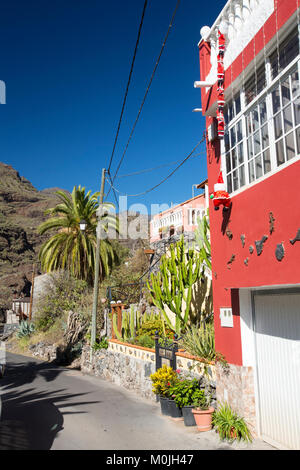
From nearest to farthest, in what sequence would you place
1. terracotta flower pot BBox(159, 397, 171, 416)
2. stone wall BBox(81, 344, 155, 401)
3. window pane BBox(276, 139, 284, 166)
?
window pane BBox(276, 139, 284, 166) → terracotta flower pot BBox(159, 397, 171, 416) → stone wall BBox(81, 344, 155, 401)

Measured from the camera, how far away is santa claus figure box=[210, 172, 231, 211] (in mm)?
6711

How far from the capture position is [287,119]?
5.23 metres

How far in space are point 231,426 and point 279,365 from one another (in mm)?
1443

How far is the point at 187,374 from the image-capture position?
8.43m

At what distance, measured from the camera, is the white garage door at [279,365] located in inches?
219

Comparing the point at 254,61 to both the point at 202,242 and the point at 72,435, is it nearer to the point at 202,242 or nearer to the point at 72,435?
the point at 202,242

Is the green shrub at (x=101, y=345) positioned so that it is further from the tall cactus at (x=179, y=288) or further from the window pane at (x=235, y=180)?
the window pane at (x=235, y=180)

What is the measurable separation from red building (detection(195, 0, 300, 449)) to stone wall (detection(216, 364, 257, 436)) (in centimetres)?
2

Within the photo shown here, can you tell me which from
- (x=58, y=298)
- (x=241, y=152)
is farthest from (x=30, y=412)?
(x=58, y=298)

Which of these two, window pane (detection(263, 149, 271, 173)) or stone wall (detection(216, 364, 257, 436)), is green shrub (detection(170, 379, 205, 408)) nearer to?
stone wall (detection(216, 364, 257, 436))

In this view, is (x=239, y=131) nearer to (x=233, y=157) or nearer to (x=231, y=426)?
(x=233, y=157)

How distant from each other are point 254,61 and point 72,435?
7.56 m

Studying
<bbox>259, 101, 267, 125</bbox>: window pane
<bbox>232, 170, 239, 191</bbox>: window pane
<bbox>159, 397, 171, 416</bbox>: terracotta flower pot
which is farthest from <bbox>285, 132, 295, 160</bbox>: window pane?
<bbox>159, 397, 171, 416</bbox>: terracotta flower pot
